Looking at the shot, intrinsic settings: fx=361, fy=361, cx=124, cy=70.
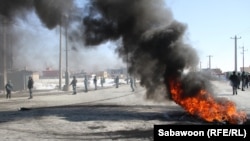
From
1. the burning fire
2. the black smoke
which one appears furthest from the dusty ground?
the black smoke

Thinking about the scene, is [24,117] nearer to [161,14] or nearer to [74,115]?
[74,115]

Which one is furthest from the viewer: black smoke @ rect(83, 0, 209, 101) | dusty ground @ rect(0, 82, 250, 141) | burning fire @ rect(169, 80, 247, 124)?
black smoke @ rect(83, 0, 209, 101)

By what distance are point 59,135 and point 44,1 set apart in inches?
309

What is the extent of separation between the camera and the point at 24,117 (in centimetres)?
1412

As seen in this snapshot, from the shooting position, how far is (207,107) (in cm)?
1295

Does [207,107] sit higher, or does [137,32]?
[137,32]

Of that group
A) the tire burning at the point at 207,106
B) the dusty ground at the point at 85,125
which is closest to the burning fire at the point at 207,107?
the tire burning at the point at 207,106

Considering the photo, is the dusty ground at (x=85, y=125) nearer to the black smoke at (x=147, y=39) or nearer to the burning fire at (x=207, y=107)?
the burning fire at (x=207, y=107)

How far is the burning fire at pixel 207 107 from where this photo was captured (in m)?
11.9

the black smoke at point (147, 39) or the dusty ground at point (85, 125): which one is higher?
the black smoke at point (147, 39)

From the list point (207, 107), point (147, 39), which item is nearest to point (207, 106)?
point (207, 107)

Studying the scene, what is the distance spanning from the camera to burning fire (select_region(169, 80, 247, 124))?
11.9 m

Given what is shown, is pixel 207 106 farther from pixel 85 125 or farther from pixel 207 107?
pixel 85 125

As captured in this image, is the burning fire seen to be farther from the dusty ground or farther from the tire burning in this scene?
the dusty ground
